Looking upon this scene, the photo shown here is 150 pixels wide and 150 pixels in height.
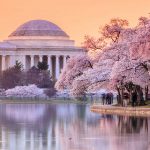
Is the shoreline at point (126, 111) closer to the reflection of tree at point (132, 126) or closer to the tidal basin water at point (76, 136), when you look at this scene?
the reflection of tree at point (132, 126)

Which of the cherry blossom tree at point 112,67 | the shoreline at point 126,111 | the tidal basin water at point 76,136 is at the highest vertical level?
the cherry blossom tree at point 112,67

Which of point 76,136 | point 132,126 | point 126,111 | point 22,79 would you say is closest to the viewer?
point 76,136

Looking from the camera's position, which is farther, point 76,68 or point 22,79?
point 22,79

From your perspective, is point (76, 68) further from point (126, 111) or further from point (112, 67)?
point (126, 111)

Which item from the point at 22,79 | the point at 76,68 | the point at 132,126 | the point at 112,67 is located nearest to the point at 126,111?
the point at 112,67

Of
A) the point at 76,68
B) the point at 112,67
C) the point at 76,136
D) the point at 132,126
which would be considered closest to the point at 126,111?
the point at 112,67

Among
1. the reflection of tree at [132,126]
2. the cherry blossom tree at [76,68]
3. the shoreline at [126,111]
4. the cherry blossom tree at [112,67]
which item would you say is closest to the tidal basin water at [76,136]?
the reflection of tree at [132,126]

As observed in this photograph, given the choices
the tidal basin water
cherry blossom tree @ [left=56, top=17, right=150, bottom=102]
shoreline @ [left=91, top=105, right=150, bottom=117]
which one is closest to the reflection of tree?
the tidal basin water

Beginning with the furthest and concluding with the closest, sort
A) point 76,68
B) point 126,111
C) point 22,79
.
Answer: point 22,79 < point 76,68 < point 126,111

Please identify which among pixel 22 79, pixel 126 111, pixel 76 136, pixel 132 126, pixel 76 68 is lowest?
pixel 76 136

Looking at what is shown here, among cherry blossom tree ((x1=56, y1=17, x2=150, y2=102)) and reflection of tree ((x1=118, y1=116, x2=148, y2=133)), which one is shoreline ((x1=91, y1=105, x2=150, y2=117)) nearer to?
cherry blossom tree ((x1=56, y1=17, x2=150, y2=102))

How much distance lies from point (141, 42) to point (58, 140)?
1004 inches

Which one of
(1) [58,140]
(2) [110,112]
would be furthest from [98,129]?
(2) [110,112]

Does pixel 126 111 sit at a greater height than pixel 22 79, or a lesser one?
lesser
